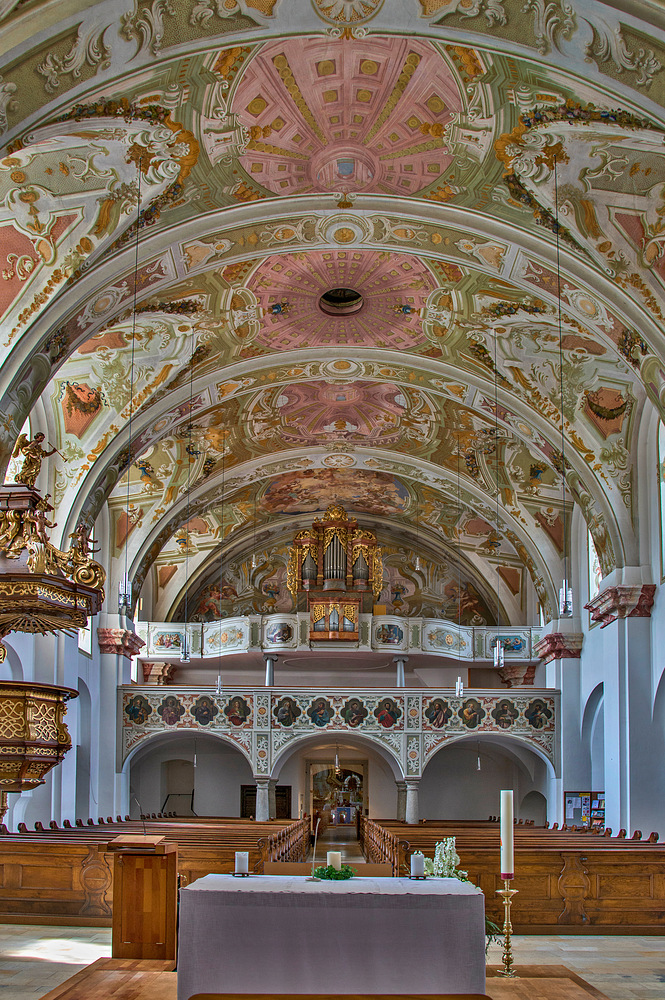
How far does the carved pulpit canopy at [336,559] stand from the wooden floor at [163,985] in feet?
68.1

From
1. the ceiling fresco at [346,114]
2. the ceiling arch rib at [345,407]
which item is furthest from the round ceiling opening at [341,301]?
the ceiling fresco at [346,114]

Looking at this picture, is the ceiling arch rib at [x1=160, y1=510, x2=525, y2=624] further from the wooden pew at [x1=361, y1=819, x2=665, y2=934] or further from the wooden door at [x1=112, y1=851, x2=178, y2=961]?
the wooden door at [x1=112, y1=851, x2=178, y2=961]

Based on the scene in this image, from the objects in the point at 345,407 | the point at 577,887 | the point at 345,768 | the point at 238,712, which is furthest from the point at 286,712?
the point at 577,887

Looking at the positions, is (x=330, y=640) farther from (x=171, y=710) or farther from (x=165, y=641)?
(x=171, y=710)

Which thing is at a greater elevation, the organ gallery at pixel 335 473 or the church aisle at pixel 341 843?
the organ gallery at pixel 335 473

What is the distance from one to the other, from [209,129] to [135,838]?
26.7ft

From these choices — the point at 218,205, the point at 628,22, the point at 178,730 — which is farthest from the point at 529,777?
the point at 628,22

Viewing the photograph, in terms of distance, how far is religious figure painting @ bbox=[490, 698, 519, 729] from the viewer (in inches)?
988

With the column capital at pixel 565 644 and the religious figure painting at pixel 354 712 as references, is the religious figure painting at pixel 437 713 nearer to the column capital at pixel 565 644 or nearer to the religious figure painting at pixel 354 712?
the religious figure painting at pixel 354 712

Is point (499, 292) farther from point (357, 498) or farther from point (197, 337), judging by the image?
point (357, 498)

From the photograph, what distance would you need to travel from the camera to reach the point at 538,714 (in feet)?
81.9

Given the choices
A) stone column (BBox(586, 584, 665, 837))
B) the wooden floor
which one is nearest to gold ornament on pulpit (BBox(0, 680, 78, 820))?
the wooden floor

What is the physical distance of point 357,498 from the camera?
2933cm

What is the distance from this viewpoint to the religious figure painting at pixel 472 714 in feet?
82.4
